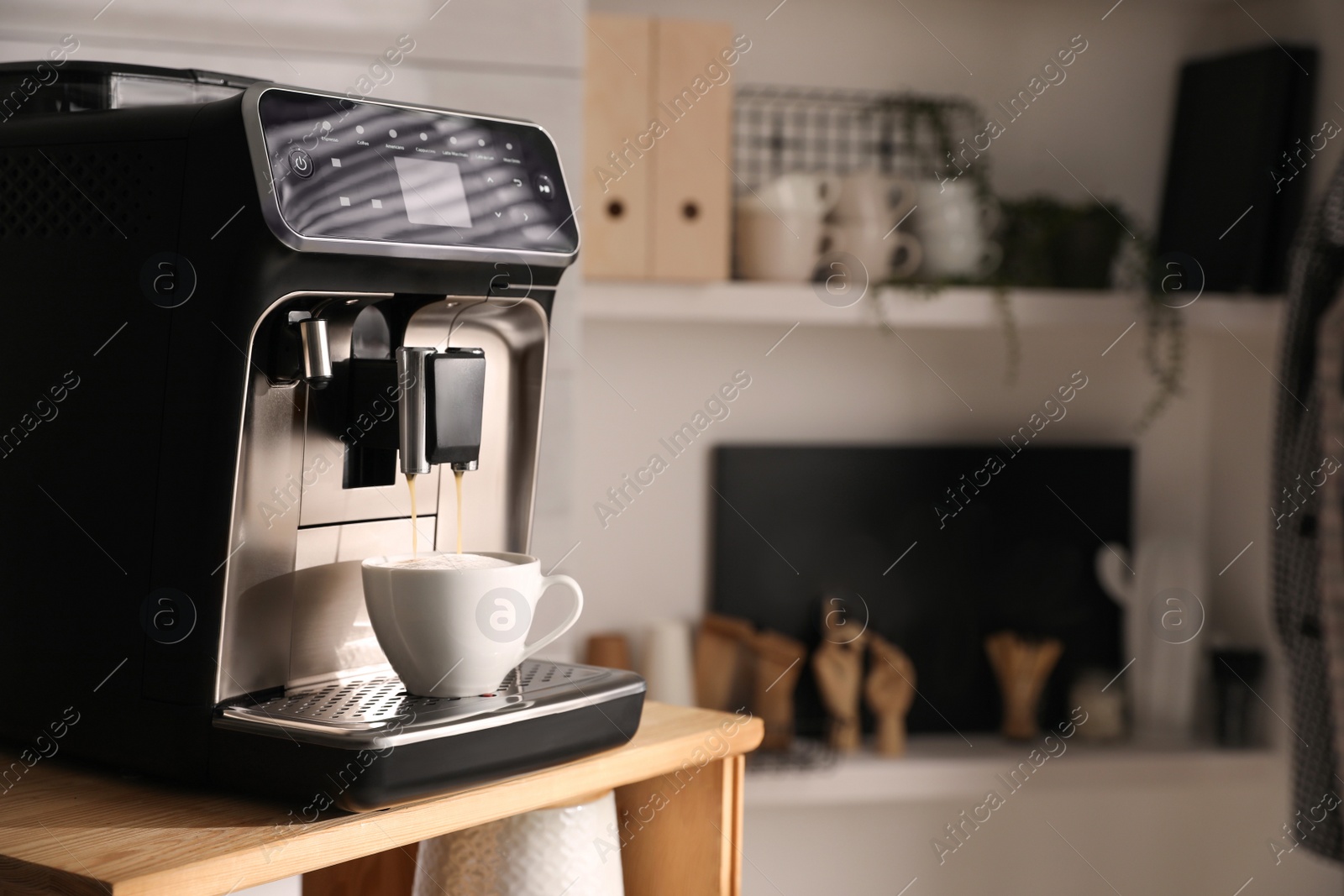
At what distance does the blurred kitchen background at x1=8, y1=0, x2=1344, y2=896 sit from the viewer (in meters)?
1.85

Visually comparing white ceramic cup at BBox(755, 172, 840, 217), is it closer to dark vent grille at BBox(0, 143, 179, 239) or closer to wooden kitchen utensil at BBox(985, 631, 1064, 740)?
wooden kitchen utensil at BBox(985, 631, 1064, 740)

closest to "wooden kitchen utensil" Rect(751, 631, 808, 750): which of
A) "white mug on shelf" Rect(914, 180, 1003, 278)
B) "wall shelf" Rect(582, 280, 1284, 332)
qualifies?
"wall shelf" Rect(582, 280, 1284, 332)

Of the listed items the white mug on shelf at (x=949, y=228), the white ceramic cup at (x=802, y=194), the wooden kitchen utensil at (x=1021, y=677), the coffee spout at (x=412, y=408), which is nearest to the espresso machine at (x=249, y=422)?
the coffee spout at (x=412, y=408)

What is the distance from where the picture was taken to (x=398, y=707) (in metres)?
0.68

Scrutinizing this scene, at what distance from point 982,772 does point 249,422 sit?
1.50 meters

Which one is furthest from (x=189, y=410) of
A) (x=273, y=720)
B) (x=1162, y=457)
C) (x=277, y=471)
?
(x=1162, y=457)

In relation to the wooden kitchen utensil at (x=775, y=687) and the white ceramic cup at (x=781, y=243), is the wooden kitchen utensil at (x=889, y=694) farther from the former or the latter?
the white ceramic cup at (x=781, y=243)

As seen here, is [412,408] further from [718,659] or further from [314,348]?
[718,659]

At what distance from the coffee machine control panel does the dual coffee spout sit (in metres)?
0.06

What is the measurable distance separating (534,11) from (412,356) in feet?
2.53

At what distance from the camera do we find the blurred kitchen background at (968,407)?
1849 mm

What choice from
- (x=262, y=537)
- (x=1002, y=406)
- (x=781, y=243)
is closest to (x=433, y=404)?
(x=262, y=537)

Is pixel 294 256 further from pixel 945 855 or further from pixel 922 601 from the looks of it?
pixel 945 855

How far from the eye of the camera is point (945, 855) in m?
2.08
